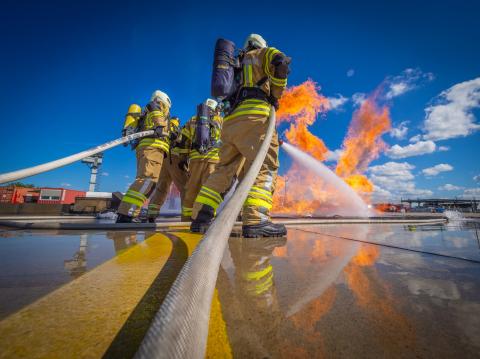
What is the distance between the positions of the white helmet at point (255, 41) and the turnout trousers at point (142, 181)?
2205mm

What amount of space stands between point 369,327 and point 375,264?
0.74m

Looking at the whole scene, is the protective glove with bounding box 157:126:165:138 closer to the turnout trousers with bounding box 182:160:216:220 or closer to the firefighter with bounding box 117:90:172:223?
the firefighter with bounding box 117:90:172:223

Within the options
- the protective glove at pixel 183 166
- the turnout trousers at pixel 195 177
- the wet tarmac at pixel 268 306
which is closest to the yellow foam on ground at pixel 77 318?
the wet tarmac at pixel 268 306

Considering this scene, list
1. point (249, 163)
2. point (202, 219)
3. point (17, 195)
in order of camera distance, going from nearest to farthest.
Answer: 1. point (249, 163)
2. point (202, 219)
3. point (17, 195)

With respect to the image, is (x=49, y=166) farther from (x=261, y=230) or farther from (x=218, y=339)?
(x=261, y=230)

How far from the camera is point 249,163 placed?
→ 101 inches

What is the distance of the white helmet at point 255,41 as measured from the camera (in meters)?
2.84

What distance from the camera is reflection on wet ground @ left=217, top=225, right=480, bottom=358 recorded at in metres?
0.53

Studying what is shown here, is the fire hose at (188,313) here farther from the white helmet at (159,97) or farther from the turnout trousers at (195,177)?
the white helmet at (159,97)

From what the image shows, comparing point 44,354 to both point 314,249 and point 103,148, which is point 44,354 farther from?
point 103,148

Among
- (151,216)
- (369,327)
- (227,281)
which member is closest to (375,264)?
(369,327)

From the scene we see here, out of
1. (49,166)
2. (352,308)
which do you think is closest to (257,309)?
(352,308)

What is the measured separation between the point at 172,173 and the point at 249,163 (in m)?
2.99

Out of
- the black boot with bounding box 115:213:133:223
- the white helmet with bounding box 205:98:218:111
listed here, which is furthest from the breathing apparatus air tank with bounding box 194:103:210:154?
the black boot with bounding box 115:213:133:223
